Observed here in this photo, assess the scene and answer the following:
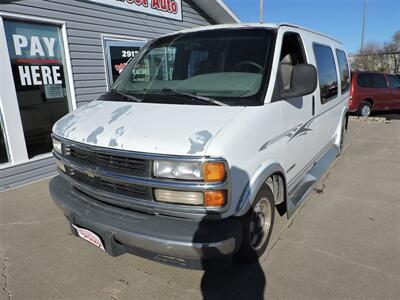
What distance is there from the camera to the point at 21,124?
541 cm

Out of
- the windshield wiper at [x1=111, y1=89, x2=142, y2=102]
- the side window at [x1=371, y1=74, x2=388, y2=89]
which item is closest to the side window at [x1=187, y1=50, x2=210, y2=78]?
the windshield wiper at [x1=111, y1=89, x2=142, y2=102]

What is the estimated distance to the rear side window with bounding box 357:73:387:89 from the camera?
11.5m

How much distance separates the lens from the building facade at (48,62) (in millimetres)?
5238

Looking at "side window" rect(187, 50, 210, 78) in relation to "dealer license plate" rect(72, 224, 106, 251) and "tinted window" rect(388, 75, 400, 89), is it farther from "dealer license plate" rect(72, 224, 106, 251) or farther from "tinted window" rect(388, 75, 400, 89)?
"tinted window" rect(388, 75, 400, 89)

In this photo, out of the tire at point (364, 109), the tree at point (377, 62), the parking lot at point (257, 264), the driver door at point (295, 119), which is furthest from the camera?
the tree at point (377, 62)

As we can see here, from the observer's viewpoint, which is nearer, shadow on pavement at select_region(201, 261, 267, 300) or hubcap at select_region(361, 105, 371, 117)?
shadow on pavement at select_region(201, 261, 267, 300)

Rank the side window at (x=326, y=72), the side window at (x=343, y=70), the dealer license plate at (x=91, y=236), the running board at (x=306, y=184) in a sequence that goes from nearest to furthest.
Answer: the dealer license plate at (x=91, y=236) < the running board at (x=306, y=184) < the side window at (x=326, y=72) < the side window at (x=343, y=70)

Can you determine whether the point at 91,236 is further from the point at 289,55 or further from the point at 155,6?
the point at 155,6

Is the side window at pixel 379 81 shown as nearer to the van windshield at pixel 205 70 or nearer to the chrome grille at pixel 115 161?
the van windshield at pixel 205 70

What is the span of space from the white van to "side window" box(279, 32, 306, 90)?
20 millimetres

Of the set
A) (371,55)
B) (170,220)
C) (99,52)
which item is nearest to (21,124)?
(99,52)

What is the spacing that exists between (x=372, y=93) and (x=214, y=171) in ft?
36.8

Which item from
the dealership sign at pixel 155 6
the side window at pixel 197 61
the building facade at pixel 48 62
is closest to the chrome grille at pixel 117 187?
the side window at pixel 197 61

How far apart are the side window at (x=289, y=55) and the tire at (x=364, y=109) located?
29.6 feet
